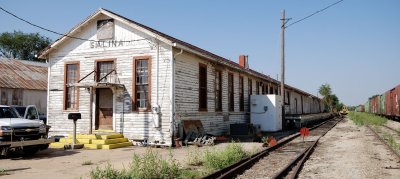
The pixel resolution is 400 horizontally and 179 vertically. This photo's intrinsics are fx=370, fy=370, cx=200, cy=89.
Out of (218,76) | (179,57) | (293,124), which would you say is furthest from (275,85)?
Result: (179,57)

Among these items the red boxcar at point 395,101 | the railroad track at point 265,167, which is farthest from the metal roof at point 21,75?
the red boxcar at point 395,101

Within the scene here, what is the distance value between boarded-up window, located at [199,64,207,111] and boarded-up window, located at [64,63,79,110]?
19.6ft

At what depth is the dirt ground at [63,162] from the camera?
896 cm

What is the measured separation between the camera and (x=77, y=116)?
581 inches

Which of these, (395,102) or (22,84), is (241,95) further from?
(395,102)

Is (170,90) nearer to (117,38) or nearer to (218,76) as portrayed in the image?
(117,38)

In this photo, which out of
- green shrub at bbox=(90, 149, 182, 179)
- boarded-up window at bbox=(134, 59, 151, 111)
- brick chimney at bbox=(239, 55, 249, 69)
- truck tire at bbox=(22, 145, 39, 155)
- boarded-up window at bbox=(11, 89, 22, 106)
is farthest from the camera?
brick chimney at bbox=(239, 55, 249, 69)

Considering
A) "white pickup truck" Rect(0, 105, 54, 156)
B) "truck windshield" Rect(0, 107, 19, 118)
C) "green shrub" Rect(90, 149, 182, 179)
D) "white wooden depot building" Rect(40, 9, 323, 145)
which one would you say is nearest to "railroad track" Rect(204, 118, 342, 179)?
"green shrub" Rect(90, 149, 182, 179)

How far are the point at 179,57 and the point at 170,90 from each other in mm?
1639

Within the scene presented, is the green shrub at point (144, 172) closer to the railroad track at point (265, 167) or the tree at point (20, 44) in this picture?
the railroad track at point (265, 167)

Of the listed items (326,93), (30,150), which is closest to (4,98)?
(30,150)

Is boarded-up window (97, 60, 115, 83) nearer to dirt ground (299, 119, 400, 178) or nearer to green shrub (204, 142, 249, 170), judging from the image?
green shrub (204, 142, 249, 170)

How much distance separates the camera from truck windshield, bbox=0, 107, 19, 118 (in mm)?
12609

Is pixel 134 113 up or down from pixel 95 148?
up
